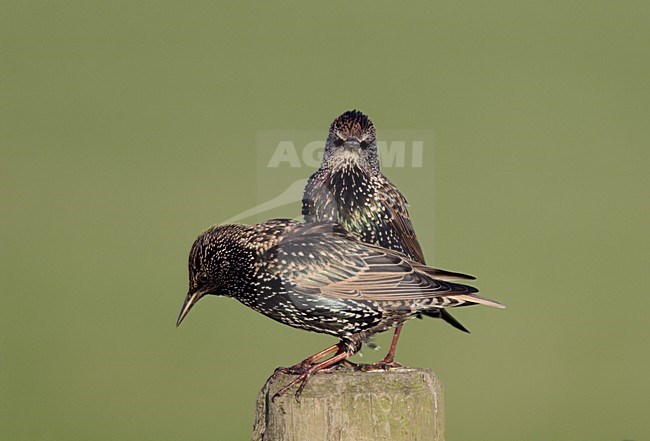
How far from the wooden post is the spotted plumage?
11.6 inches

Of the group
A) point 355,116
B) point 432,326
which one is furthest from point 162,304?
point 355,116

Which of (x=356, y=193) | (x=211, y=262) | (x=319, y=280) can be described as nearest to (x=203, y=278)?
(x=211, y=262)

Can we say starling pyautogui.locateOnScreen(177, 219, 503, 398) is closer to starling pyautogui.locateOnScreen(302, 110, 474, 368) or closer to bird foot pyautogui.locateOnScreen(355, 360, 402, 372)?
bird foot pyautogui.locateOnScreen(355, 360, 402, 372)

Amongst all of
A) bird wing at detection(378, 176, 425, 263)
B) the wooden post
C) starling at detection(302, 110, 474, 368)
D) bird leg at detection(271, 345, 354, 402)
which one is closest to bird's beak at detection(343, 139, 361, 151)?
starling at detection(302, 110, 474, 368)

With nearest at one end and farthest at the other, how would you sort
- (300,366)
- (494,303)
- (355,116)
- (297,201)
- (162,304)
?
(494,303) < (300,366) < (297,201) < (355,116) < (162,304)

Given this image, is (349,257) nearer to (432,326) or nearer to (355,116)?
(355,116)

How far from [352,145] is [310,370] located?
3.96ft

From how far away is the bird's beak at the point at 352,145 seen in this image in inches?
204

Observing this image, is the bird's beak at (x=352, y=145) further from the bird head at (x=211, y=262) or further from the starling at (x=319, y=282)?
the bird head at (x=211, y=262)

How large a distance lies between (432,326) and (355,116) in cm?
607

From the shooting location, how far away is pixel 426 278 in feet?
14.6

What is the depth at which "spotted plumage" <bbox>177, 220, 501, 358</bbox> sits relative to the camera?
4.47 metres

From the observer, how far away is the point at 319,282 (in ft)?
15.0

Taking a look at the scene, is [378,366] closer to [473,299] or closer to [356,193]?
[473,299]
